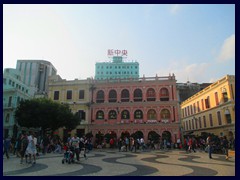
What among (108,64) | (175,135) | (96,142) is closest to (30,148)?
(96,142)

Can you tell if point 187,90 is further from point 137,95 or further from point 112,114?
point 112,114

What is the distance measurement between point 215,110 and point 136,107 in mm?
13722

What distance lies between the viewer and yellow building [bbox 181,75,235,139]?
3212 cm

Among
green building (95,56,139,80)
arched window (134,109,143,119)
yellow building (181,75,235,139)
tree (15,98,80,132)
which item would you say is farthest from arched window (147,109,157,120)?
green building (95,56,139,80)

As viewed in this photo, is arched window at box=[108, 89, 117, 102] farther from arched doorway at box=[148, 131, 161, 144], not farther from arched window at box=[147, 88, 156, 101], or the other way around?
arched doorway at box=[148, 131, 161, 144]

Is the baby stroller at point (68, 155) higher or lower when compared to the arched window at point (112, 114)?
lower

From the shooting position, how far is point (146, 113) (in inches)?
1419

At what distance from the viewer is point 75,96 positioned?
128 ft

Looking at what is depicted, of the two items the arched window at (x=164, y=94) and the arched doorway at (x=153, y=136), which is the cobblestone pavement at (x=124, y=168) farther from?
the arched window at (x=164, y=94)

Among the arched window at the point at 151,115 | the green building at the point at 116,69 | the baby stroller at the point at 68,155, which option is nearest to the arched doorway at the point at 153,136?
the arched window at the point at 151,115

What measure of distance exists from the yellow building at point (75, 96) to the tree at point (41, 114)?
20.5 ft

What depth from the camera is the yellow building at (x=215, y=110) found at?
32.1 m

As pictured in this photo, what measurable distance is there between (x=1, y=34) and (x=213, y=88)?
36466 millimetres
